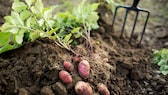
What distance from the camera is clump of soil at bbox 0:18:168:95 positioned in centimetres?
156

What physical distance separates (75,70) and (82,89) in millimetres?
160

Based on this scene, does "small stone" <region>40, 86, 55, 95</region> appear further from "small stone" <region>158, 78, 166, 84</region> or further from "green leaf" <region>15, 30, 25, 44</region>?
"small stone" <region>158, 78, 166, 84</region>

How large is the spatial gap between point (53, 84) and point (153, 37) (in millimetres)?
1577

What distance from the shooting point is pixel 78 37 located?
2.04 meters

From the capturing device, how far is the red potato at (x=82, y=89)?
1.56 meters

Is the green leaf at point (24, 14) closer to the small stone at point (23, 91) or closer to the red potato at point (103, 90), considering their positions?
the small stone at point (23, 91)

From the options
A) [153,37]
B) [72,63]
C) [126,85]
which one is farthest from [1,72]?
[153,37]

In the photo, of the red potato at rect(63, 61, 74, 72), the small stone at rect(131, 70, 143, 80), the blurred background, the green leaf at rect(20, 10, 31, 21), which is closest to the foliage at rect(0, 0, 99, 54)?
the green leaf at rect(20, 10, 31, 21)

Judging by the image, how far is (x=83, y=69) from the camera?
1665 mm

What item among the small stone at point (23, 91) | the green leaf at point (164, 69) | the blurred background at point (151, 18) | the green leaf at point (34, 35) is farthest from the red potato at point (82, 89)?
the blurred background at point (151, 18)

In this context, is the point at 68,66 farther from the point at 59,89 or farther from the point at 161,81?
the point at 161,81

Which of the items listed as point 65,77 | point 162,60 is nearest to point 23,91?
point 65,77

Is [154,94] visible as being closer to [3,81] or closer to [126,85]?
[126,85]

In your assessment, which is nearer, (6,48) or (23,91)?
(23,91)
